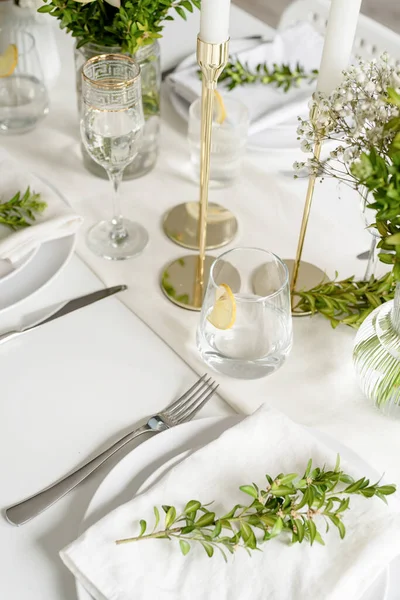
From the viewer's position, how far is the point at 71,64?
1552 mm

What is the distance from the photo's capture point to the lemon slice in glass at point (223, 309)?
0.89m

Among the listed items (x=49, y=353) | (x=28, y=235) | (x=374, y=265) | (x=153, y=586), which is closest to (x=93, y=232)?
(x=28, y=235)

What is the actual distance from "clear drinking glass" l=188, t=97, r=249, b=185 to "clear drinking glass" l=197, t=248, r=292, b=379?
37cm

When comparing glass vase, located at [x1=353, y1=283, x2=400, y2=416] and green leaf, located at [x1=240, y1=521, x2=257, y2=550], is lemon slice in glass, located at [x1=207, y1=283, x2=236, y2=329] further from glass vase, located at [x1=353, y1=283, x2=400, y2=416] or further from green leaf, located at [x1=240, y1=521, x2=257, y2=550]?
green leaf, located at [x1=240, y1=521, x2=257, y2=550]

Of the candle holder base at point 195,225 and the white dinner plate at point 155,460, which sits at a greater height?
the white dinner plate at point 155,460

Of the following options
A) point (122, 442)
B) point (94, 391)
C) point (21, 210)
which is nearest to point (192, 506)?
point (122, 442)

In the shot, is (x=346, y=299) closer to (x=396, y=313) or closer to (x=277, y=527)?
(x=396, y=313)

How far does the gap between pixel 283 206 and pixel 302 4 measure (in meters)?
0.91

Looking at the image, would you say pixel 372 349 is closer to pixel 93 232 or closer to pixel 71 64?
pixel 93 232

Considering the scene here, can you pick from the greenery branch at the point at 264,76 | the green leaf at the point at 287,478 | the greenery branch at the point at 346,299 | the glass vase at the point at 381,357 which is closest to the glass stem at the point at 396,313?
the glass vase at the point at 381,357

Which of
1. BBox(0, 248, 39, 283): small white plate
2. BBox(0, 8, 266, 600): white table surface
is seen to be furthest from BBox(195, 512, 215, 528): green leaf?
BBox(0, 248, 39, 283): small white plate

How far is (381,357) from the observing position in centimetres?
88

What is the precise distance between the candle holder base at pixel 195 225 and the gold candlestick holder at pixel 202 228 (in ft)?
0.09

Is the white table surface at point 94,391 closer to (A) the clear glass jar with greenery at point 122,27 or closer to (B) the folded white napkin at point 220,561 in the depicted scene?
(B) the folded white napkin at point 220,561
